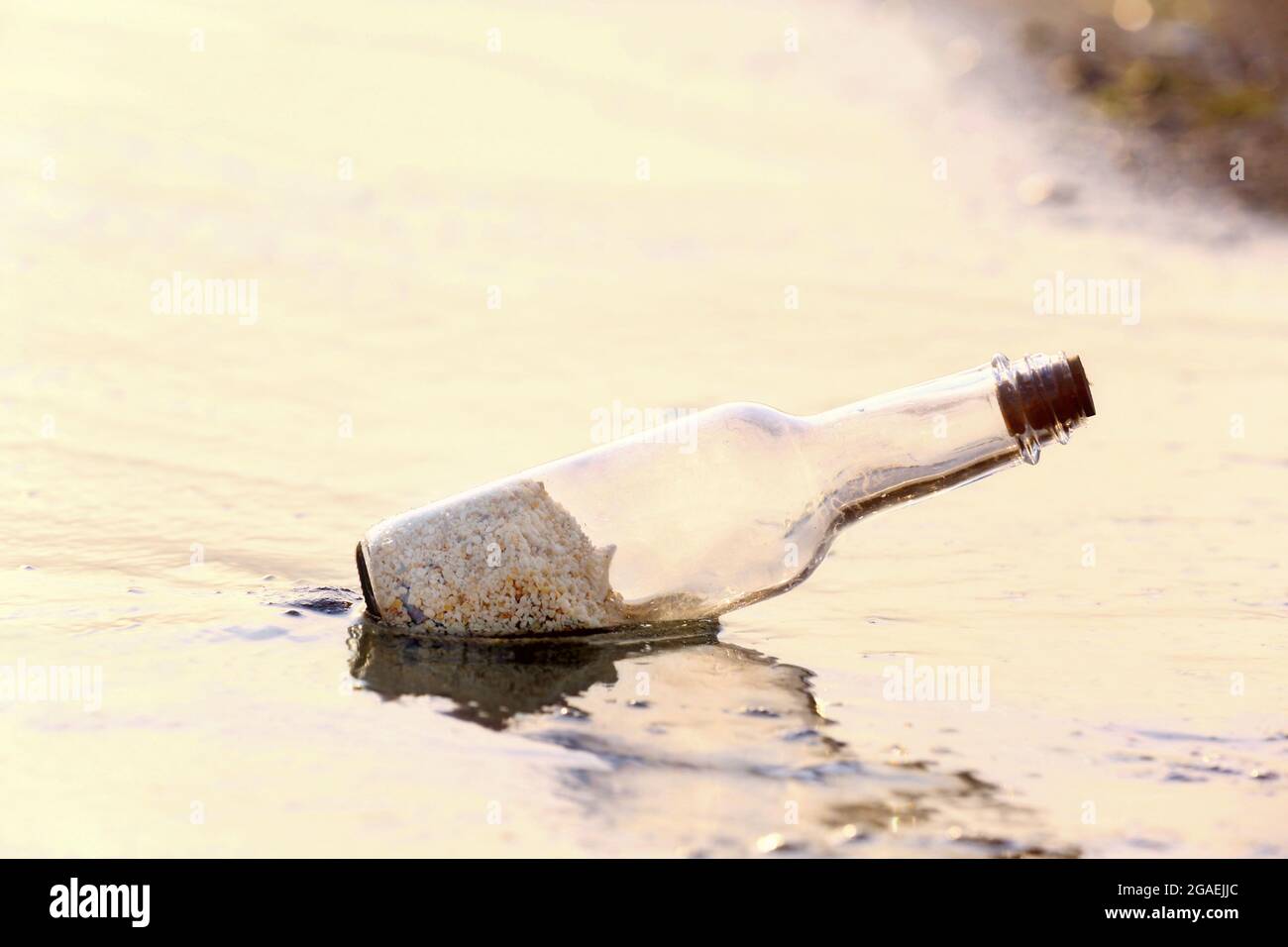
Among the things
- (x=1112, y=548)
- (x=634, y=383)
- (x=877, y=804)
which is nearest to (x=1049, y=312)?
(x=634, y=383)

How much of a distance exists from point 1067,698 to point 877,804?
0.69 m

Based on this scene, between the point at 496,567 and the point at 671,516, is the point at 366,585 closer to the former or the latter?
the point at 496,567

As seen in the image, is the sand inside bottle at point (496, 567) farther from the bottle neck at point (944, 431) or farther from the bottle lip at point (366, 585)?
the bottle neck at point (944, 431)

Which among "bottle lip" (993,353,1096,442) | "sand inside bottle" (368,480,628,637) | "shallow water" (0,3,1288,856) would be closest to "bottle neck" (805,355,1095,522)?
"bottle lip" (993,353,1096,442)

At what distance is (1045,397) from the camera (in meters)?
2.97

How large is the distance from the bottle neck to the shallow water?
36cm

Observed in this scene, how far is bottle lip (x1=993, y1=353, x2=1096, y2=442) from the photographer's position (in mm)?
2963

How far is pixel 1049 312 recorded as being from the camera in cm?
682

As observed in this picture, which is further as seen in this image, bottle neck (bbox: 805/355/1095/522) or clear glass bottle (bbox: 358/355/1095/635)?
clear glass bottle (bbox: 358/355/1095/635)

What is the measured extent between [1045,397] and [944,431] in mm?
199

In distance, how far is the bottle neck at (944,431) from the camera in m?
2.98

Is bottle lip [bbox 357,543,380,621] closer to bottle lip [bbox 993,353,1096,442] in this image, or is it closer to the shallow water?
the shallow water

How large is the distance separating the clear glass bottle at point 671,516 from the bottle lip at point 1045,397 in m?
0.09

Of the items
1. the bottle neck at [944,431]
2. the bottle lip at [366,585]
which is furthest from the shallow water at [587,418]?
the bottle neck at [944,431]
